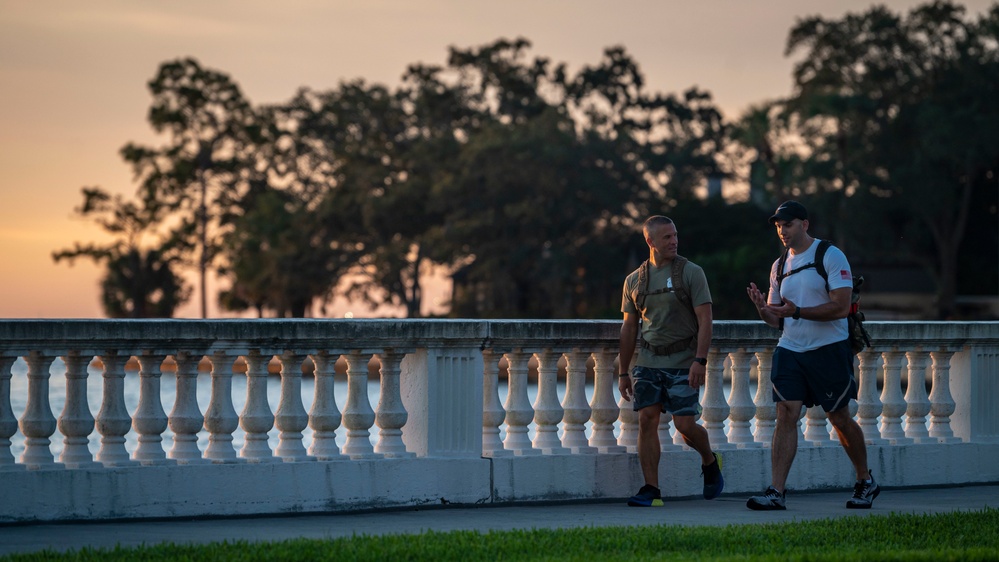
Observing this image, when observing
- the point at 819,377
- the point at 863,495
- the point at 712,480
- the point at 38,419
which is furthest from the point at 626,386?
the point at 38,419

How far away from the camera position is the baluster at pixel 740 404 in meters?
9.14

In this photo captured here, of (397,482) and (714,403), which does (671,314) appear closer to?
(714,403)

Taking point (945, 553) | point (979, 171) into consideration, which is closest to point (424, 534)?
point (945, 553)

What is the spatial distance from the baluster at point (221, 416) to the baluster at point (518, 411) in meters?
1.64

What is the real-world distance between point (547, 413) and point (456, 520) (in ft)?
3.63

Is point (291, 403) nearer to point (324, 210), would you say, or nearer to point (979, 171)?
point (979, 171)

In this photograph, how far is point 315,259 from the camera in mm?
68188

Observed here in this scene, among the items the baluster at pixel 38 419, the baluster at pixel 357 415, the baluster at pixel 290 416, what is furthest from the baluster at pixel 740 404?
the baluster at pixel 38 419

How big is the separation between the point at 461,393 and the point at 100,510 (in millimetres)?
2120

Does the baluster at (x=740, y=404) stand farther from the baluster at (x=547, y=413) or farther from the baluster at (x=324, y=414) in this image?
the baluster at (x=324, y=414)

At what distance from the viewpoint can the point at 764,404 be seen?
925 centimetres

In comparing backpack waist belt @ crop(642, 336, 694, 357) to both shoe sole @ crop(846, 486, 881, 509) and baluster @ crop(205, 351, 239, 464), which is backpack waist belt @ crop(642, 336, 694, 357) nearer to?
shoe sole @ crop(846, 486, 881, 509)

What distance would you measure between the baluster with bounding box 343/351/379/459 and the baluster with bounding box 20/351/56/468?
1599mm

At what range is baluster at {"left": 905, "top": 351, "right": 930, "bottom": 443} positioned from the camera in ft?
32.1
